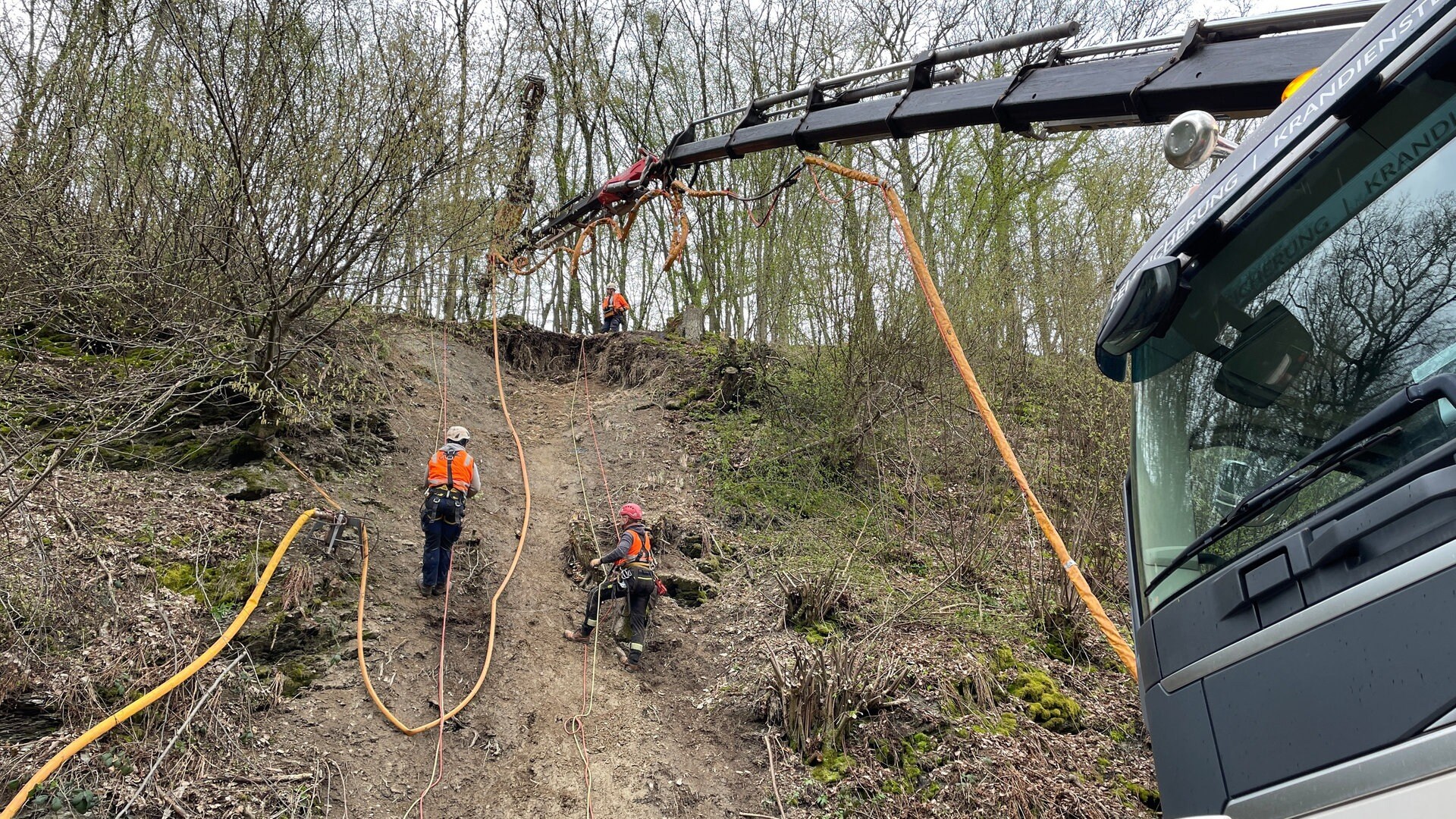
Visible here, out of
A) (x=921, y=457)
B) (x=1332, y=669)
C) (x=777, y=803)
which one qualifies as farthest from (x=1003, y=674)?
(x=1332, y=669)

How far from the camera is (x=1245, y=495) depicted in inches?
90.2

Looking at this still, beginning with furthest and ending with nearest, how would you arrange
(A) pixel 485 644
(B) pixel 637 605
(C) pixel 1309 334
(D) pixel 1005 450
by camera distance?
(B) pixel 637 605 → (A) pixel 485 644 → (D) pixel 1005 450 → (C) pixel 1309 334

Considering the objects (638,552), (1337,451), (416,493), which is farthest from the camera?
(416,493)

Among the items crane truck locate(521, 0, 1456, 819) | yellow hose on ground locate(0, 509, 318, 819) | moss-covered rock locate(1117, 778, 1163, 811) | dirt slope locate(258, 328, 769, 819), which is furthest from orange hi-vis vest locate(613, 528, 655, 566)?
crane truck locate(521, 0, 1456, 819)

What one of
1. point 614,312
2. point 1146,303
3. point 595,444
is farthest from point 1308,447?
point 614,312

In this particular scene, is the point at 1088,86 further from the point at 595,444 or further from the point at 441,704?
the point at 595,444

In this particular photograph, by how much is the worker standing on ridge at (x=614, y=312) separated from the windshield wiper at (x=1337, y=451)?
1504 centimetres

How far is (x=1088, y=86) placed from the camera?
15.8 ft

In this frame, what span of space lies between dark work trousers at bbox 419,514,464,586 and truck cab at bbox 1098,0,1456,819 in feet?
20.3

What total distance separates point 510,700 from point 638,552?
167 cm

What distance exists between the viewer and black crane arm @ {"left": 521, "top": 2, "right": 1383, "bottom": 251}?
3.93 metres

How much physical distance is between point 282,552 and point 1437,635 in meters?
7.01

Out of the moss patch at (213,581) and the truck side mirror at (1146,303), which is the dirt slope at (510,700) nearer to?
the moss patch at (213,581)

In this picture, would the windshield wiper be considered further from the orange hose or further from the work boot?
the work boot
